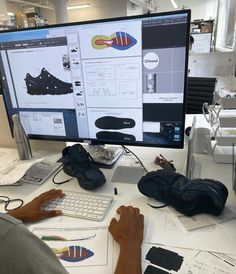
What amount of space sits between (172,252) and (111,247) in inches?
6.4

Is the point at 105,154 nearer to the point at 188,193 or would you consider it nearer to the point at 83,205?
the point at 83,205

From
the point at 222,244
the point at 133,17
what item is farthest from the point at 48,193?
the point at 133,17

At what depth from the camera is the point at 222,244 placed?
2.13 ft

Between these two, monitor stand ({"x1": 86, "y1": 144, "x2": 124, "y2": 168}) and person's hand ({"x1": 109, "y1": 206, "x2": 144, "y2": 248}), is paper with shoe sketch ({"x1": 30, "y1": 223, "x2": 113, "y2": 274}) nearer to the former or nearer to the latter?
person's hand ({"x1": 109, "y1": 206, "x2": 144, "y2": 248})

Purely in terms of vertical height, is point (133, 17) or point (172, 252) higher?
point (133, 17)

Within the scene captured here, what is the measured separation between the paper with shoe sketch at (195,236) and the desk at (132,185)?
52 mm

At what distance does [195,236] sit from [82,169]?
1.60ft

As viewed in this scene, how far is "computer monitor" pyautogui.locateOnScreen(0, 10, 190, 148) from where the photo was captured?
84cm

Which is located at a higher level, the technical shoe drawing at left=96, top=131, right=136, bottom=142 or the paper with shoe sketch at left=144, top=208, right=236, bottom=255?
the technical shoe drawing at left=96, top=131, right=136, bottom=142

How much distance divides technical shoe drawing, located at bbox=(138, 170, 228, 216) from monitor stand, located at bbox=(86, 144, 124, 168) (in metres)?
0.32

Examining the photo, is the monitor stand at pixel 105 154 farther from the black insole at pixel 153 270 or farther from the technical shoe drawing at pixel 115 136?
the black insole at pixel 153 270

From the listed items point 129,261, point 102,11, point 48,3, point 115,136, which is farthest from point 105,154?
point 102,11

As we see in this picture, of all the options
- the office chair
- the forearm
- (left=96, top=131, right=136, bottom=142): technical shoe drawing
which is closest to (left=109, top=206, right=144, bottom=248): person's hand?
the forearm

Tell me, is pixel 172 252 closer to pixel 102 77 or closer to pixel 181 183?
pixel 181 183
